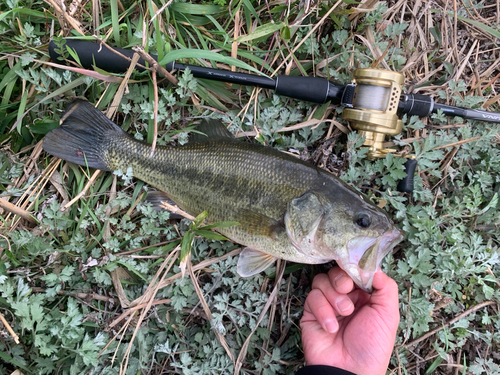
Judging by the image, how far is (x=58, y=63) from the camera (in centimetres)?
307

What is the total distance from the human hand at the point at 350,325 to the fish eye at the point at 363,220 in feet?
1.65

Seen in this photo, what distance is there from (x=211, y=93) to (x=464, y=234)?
2928 mm

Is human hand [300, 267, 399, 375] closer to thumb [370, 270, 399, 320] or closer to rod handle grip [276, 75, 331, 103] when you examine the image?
thumb [370, 270, 399, 320]

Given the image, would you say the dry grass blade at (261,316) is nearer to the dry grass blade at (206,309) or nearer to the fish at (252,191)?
the dry grass blade at (206,309)

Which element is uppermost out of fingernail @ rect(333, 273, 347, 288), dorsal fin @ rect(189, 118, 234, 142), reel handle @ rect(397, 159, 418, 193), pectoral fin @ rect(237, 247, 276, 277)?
dorsal fin @ rect(189, 118, 234, 142)

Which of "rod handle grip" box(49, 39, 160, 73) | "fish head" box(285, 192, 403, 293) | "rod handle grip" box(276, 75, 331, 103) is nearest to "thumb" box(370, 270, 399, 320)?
"fish head" box(285, 192, 403, 293)

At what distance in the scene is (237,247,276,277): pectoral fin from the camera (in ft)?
9.46

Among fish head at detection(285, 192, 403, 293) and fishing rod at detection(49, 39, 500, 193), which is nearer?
fish head at detection(285, 192, 403, 293)

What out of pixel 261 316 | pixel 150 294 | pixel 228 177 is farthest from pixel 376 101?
pixel 150 294

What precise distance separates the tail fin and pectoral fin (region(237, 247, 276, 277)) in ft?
5.24

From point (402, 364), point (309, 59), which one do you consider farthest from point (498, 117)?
point (402, 364)

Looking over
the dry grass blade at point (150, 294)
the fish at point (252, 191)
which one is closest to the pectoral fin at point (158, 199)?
the fish at point (252, 191)

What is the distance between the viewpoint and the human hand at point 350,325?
8.57 ft

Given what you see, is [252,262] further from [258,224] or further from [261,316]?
[261,316]
